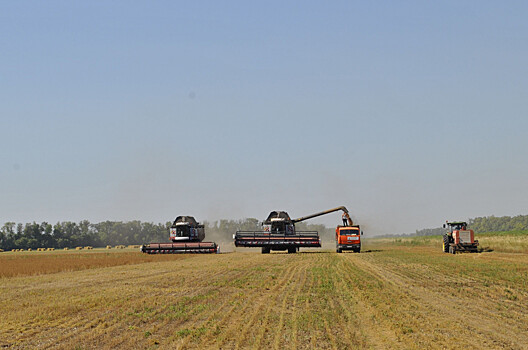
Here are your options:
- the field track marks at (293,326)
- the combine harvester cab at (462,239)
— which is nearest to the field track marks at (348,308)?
the field track marks at (293,326)

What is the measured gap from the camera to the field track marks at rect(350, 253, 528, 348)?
435 inches

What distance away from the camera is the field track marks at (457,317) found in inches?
435

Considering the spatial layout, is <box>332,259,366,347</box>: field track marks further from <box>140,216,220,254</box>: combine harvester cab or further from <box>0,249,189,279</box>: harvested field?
<box>140,216,220,254</box>: combine harvester cab

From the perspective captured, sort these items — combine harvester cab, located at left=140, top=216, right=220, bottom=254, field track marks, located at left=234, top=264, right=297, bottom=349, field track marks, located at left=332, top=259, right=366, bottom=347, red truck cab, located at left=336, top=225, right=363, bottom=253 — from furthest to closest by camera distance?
combine harvester cab, located at left=140, top=216, right=220, bottom=254 → red truck cab, located at left=336, top=225, right=363, bottom=253 → field track marks, located at left=234, top=264, right=297, bottom=349 → field track marks, located at left=332, top=259, right=366, bottom=347

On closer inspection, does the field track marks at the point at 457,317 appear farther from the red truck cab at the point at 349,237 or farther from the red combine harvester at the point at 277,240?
the red combine harvester at the point at 277,240

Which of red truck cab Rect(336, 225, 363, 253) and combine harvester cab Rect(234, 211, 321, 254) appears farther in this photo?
combine harvester cab Rect(234, 211, 321, 254)

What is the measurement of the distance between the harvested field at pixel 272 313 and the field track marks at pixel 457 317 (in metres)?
0.03

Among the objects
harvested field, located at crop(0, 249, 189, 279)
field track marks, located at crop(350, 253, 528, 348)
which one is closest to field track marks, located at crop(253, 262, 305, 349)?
field track marks, located at crop(350, 253, 528, 348)

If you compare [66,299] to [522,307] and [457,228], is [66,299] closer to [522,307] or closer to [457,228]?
A: [522,307]

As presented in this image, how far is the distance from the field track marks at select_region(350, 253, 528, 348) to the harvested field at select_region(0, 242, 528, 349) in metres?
Answer: 0.03

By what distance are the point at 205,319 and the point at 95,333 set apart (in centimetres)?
290

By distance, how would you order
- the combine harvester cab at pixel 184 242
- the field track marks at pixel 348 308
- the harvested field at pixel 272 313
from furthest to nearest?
the combine harvester cab at pixel 184 242, the harvested field at pixel 272 313, the field track marks at pixel 348 308

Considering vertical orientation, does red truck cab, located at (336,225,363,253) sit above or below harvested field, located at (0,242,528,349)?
above

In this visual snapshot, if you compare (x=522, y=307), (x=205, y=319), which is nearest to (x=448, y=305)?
(x=522, y=307)
